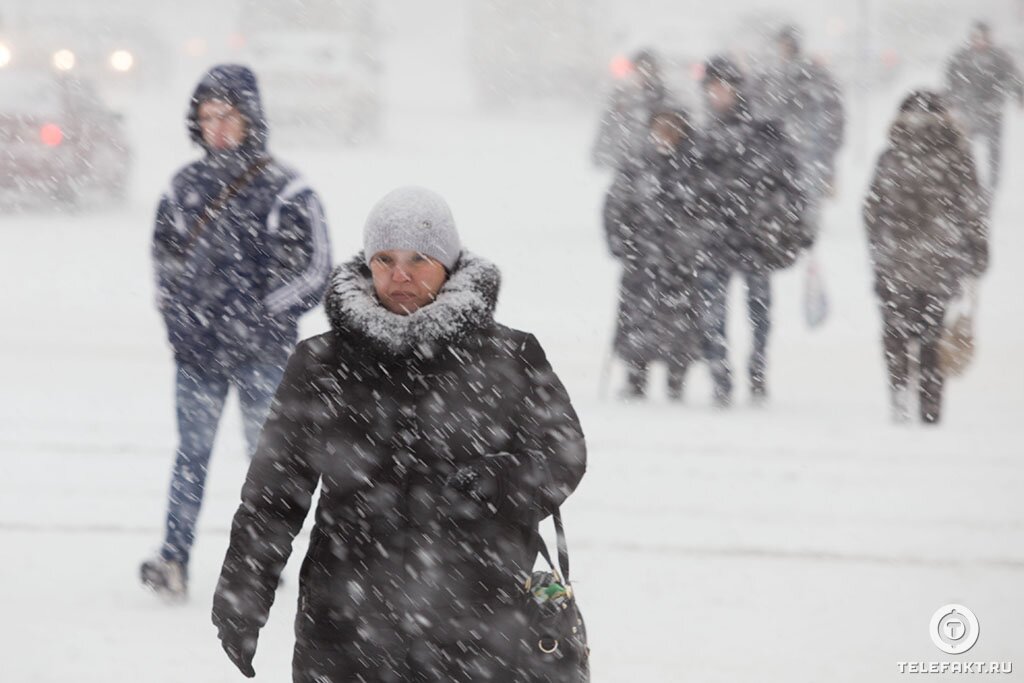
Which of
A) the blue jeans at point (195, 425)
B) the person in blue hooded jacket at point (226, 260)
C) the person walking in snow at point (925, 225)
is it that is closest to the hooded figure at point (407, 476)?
the person in blue hooded jacket at point (226, 260)

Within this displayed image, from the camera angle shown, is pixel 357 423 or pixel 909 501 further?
pixel 909 501

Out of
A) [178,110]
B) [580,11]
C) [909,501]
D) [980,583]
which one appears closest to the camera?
[980,583]

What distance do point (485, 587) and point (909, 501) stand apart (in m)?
4.51

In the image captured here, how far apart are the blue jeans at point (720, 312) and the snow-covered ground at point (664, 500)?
0.23 m

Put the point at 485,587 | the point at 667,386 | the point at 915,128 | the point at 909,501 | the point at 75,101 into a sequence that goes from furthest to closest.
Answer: the point at 75,101, the point at 667,386, the point at 915,128, the point at 909,501, the point at 485,587

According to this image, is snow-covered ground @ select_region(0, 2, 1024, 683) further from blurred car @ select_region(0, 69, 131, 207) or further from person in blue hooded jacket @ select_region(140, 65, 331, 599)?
blurred car @ select_region(0, 69, 131, 207)

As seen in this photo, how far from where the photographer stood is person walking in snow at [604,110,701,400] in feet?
31.1

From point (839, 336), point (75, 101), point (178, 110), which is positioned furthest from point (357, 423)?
point (178, 110)

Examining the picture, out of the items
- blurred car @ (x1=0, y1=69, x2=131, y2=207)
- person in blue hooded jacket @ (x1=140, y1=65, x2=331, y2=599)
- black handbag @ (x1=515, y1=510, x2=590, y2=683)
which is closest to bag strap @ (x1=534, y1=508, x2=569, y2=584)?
black handbag @ (x1=515, y1=510, x2=590, y2=683)

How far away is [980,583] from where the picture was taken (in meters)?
6.24

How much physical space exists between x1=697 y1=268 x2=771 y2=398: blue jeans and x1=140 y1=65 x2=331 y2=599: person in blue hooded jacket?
14.1 feet

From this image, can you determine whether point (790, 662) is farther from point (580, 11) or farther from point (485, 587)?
point (580, 11)

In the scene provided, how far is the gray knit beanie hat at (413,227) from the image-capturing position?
3361mm

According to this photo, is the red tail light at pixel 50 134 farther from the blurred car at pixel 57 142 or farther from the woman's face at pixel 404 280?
the woman's face at pixel 404 280
